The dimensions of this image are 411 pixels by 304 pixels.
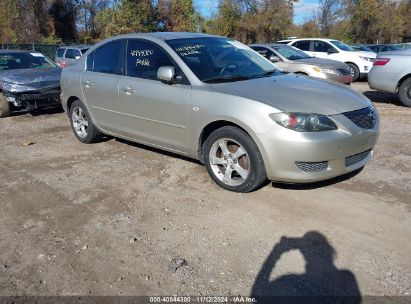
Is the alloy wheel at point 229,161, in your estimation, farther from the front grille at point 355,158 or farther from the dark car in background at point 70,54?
the dark car in background at point 70,54

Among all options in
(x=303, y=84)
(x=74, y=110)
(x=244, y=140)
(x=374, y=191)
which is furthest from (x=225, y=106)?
(x=74, y=110)

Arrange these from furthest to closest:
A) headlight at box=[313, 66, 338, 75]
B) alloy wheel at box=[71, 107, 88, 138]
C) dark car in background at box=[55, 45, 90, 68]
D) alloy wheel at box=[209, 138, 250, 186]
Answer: dark car in background at box=[55, 45, 90, 68]
headlight at box=[313, 66, 338, 75]
alloy wheel at box=[71, 107, 88, 138]
alloy wheel at box=[209, 138, 250, 186]

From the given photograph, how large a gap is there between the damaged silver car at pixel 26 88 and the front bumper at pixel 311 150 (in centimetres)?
686

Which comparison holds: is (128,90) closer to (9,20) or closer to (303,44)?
(303,44)

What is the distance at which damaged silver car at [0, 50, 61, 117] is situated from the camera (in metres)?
9.01

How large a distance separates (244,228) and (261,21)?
28.7 meters

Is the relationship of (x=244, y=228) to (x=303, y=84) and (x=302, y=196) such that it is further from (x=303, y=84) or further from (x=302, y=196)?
(x=303, y=84)

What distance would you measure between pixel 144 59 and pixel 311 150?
255 centimetres

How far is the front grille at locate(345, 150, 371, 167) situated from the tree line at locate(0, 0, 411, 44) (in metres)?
24.2

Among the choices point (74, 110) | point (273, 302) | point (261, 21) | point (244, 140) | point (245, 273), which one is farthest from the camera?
point (261, 21)

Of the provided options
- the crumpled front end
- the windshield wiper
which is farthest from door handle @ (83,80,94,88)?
the crumpled front end

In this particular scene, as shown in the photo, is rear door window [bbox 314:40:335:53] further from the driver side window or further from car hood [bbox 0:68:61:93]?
the driver side window

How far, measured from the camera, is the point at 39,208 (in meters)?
4.25

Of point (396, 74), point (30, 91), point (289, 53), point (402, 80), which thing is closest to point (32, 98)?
point (30, 91)
